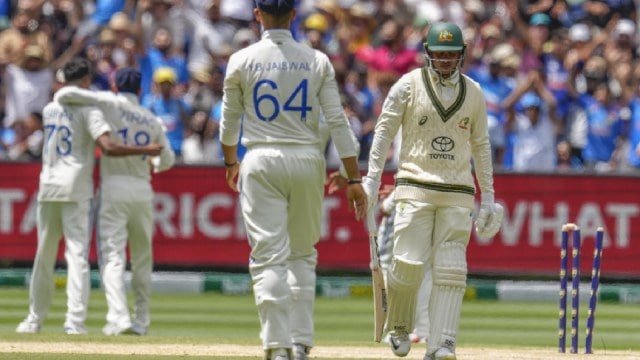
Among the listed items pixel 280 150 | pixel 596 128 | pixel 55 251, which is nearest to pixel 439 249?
pixel 280 150

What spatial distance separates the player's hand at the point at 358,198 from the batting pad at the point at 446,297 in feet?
2.17

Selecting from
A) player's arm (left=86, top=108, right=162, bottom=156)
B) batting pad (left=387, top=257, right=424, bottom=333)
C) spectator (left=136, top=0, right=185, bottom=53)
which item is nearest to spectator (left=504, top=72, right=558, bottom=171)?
spectator (left=136, top=0, right=185, bottom=53)

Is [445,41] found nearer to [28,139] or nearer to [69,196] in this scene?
[69,196]

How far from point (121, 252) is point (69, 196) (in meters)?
0.68

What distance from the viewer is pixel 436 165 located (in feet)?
34.9

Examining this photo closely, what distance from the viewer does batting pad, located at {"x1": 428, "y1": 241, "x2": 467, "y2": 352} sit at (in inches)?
411

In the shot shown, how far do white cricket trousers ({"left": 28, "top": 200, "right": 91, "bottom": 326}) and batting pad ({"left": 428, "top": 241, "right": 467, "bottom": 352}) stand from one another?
4559mm

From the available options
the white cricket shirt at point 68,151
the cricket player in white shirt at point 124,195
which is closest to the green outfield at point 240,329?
the cricket player in white shirt at point 124,195

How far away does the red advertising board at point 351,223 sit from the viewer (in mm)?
18484

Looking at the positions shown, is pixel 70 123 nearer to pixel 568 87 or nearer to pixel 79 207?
pixel 79 207

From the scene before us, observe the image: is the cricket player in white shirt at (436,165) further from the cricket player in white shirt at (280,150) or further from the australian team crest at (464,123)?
the cricket player in white shirt at (280,150)

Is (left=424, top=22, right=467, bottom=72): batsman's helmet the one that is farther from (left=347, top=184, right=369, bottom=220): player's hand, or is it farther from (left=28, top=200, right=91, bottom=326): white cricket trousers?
(left=28, top=200, right=91, bottom=326): white cricket trousers

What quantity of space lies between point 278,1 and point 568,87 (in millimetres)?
10436

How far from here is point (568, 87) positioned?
2005cm
